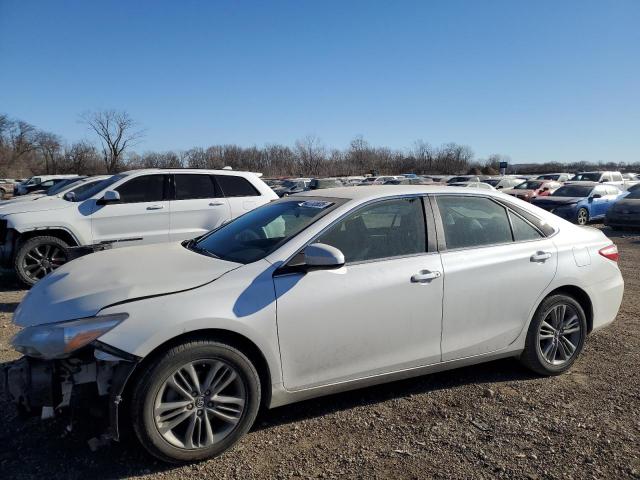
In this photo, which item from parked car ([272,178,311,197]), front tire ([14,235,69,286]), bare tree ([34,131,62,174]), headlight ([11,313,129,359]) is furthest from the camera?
bare tree ([34,131,62,174])

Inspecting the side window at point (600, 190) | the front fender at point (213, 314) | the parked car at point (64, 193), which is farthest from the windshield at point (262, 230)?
the side window at point (600, 190)

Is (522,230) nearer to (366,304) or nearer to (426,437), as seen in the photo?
(366,304)

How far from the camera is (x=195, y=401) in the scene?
2.85 metres

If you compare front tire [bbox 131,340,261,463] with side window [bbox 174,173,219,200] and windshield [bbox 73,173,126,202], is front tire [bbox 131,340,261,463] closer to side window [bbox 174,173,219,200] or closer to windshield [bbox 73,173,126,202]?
side window [bbox 174,173,219,200]

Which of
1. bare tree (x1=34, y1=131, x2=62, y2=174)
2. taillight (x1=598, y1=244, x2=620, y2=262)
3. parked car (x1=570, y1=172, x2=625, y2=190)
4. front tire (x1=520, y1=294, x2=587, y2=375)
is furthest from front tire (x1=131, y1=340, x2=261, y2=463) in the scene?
bare tree (x1=34, y1=131, x2=62, y2=174)

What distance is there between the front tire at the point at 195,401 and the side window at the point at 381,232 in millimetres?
1011

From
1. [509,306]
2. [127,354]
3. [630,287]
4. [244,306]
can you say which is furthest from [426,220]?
[630,287]

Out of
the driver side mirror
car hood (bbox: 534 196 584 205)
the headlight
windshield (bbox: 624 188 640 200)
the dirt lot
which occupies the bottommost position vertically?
the dirt lot

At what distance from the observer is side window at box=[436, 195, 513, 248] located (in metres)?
3.80

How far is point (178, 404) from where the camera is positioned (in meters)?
2.80

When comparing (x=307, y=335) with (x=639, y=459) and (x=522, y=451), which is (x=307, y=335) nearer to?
(x=522, y=451)

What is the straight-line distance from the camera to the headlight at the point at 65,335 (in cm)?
264

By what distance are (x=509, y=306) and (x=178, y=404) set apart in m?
2.54

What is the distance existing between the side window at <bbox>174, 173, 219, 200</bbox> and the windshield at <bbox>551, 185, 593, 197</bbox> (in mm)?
14293
